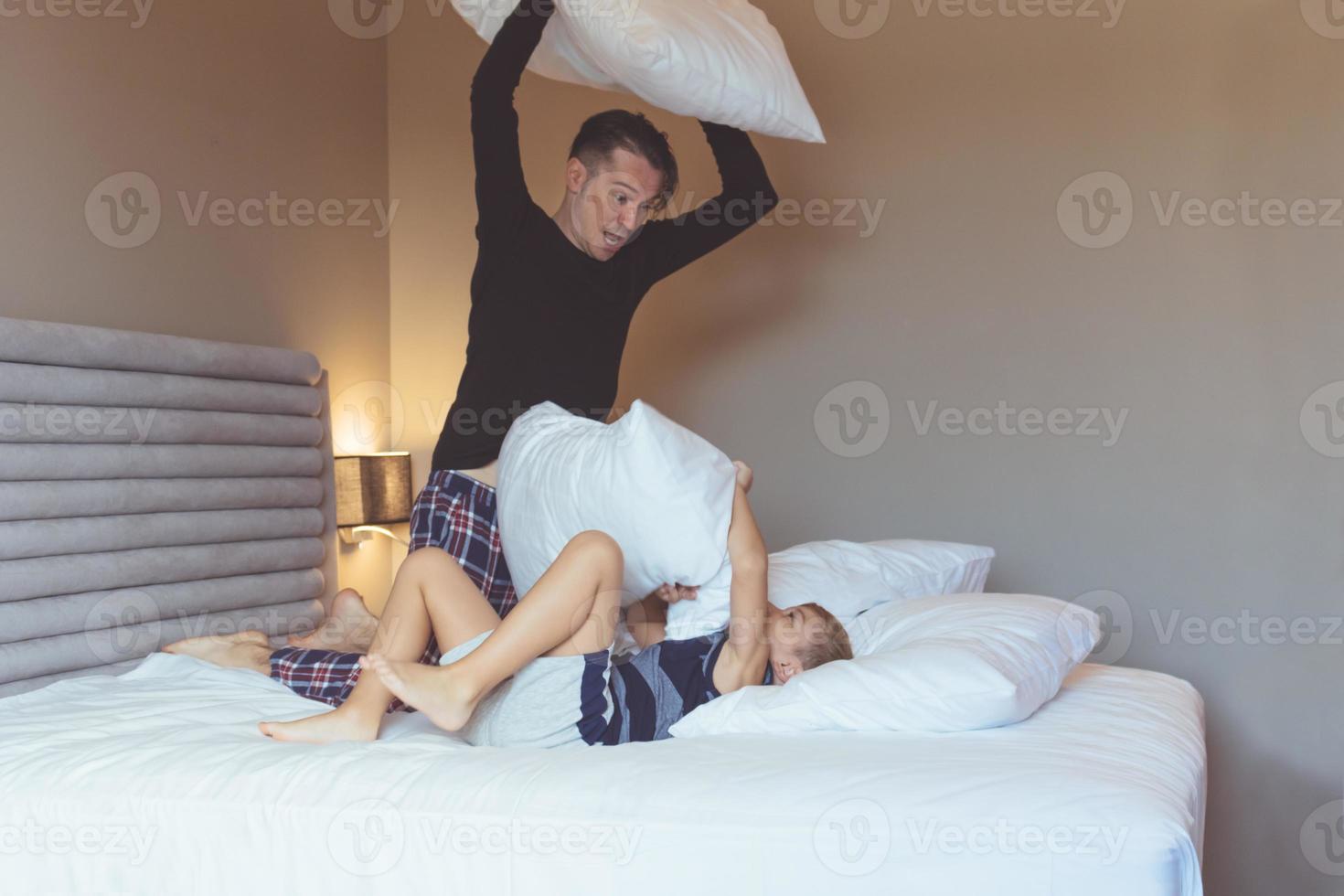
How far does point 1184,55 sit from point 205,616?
2789 mm

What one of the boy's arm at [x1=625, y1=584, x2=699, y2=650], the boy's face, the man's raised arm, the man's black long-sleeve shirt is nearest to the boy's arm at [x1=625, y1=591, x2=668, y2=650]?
the boy's arm at [x1=625, y1=584, x2=699, y2=650]

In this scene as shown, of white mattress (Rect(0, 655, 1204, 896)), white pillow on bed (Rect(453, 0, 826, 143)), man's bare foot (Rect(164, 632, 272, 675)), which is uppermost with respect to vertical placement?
white pillow on bed (Rect(453, 0, 826, 143))

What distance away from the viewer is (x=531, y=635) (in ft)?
5.98

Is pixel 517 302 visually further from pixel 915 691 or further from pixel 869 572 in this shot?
pixel 915 691

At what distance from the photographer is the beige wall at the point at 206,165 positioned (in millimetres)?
2666

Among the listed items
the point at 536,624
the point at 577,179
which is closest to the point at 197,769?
the point at 536,624

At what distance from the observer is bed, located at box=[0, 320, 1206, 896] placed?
138 cm

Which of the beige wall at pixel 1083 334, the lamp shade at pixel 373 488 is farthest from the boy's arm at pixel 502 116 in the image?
the lamp shade at pixel 373 488

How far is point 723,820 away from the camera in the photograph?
144 centimetres

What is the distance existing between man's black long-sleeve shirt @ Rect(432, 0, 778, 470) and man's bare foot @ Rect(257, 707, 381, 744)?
585 mm

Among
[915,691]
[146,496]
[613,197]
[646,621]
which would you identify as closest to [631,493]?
[646,621]

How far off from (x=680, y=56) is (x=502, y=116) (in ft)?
1.22

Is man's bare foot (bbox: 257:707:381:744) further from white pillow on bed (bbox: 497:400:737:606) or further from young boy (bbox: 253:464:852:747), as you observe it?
white pillow on bed (bbox: 497:400:737:606)

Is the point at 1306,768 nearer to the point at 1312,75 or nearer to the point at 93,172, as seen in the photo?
the point at 1312,75
